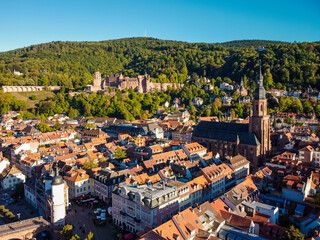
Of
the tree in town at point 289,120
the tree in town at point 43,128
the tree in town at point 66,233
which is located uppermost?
the tree in town at point 289,120

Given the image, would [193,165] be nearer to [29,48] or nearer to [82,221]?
[82,221]

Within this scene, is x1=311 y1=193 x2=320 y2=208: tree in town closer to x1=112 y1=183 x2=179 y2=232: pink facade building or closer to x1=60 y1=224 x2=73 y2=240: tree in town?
x1=112 y1=183 x2=179 y2=232: pink facade building

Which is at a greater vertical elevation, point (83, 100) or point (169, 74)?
point (169, 74)

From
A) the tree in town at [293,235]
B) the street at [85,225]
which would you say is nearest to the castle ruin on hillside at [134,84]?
the street at [85,225]

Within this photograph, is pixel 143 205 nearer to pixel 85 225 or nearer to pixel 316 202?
pixel 85 225

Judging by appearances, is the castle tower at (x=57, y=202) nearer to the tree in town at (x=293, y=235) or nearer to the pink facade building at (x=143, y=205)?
the pink facade building at (x=143, y=205)

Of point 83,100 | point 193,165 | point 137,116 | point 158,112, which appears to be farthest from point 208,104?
point 193,165
